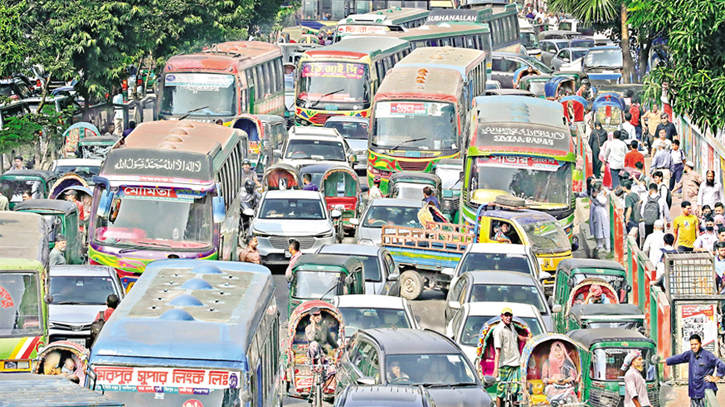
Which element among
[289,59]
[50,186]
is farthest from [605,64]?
[50,186]

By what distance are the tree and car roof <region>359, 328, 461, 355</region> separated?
8.39 metres

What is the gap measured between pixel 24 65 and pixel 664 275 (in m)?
20.5

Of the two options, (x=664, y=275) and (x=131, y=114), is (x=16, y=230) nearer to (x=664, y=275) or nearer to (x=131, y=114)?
(x=664, y=275)

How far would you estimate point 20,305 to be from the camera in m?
15.3

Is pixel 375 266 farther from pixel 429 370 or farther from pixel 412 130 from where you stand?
pixel 412 130

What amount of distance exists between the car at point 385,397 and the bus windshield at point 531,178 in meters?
13.7

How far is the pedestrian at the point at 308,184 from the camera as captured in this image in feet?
89.1

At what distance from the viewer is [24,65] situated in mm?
33312

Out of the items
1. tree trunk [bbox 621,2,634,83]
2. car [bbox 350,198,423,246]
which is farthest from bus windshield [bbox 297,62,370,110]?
tree trunk [bbox 621,2,634,83]

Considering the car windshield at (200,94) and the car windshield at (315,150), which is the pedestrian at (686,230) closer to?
the car windshield at (315,150)

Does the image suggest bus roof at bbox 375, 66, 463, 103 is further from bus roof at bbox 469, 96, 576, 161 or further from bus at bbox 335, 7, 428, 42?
bus at bbox 335, 7, 428, 42

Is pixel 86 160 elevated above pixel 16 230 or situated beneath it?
situated beneath

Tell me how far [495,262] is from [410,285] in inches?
→ 98.5

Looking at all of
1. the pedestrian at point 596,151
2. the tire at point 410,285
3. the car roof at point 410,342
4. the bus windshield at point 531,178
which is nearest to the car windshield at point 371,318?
the car roof at point 410,342
